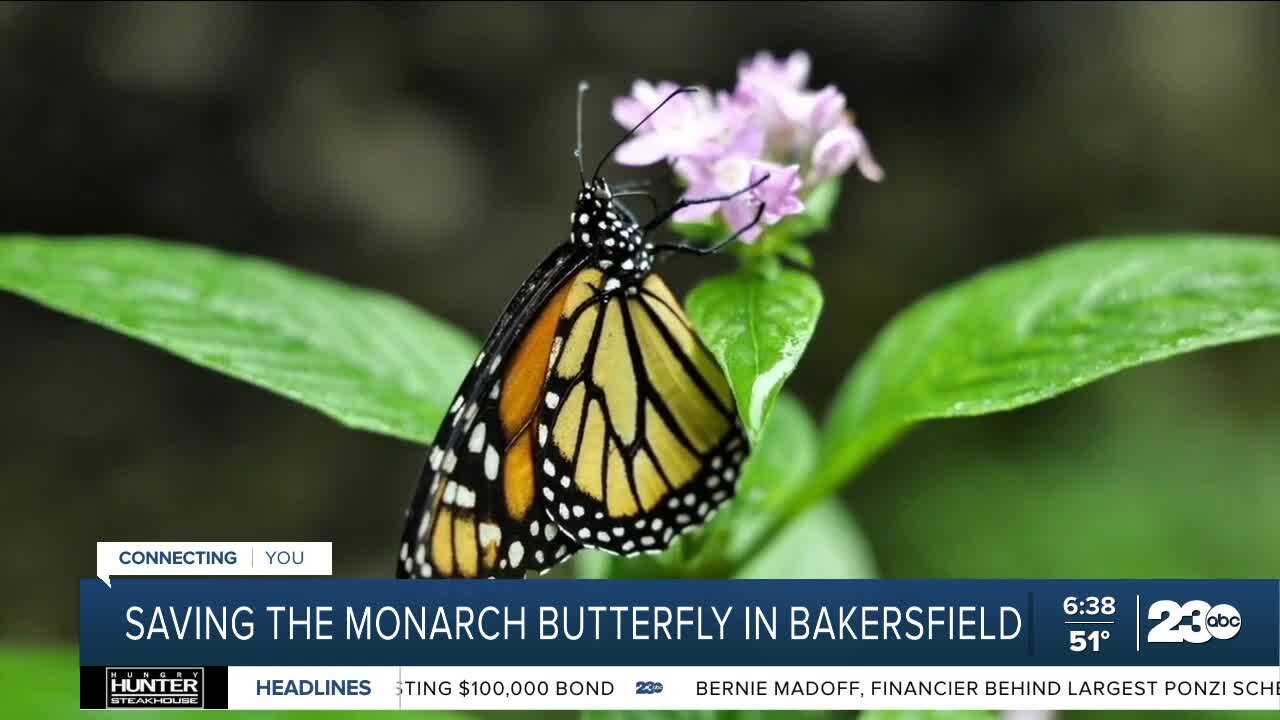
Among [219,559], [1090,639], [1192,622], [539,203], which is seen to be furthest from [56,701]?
[539,203]

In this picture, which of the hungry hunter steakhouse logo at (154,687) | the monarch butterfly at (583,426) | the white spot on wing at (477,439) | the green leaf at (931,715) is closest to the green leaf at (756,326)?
the monarch butterfly at (583,426)

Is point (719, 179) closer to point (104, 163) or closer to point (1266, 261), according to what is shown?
point (1266, 261)

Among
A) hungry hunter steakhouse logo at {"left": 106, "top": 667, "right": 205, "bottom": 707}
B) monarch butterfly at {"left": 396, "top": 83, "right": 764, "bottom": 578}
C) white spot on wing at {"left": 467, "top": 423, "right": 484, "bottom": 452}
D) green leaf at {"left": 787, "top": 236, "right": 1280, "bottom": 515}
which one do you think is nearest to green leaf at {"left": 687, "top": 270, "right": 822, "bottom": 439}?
monarch butterfly at {"left": 396, "top": 83, "right": 764, "bottom": 578}

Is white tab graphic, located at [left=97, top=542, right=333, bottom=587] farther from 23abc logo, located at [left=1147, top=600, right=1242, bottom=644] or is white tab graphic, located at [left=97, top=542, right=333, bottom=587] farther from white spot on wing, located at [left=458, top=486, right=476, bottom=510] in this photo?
23abc logo, located at [left=1147, top=600, right=1242, bottom=644]

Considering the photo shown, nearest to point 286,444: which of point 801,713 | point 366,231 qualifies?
point 366,231

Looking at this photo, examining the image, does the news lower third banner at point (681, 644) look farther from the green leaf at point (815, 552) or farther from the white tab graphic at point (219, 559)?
the green leaf at point (815, 552)

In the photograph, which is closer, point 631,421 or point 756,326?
point 756,326

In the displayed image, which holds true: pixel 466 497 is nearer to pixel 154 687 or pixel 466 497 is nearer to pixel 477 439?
pixel 477 439
